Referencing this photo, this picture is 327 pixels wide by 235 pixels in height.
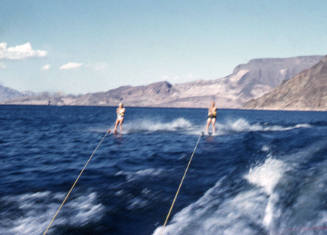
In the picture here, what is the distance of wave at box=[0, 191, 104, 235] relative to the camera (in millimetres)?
5048

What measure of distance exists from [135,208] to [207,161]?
4.95 metres

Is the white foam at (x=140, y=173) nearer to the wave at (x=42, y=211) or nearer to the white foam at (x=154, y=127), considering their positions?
the wave at (x=42, y=211)

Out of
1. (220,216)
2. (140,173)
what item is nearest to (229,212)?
(220,216)

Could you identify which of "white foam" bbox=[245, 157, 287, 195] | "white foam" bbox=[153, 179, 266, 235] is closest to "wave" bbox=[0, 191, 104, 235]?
"white foam" bbox=[153, 179, 266, 235]

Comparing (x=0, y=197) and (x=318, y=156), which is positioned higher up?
(x=318, y=156)

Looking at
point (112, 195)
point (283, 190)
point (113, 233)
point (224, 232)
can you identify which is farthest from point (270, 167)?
point (113, 233)

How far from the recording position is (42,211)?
18.7 ft

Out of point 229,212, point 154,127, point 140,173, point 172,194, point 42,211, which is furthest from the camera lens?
point 154,127

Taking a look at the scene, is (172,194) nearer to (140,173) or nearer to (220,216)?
(220,216)

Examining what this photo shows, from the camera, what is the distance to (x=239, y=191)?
6277mm

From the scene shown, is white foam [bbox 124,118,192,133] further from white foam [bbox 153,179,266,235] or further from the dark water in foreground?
white foam [bbox 153,179,266,235]

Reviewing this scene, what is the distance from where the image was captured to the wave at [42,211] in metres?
5.05

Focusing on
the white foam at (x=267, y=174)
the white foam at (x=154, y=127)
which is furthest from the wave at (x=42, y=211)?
the white foam at (x=154, y=127)

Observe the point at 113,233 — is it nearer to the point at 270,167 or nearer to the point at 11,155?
the point at 270,167
